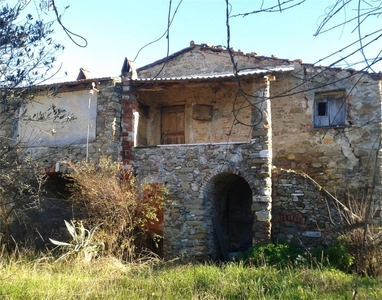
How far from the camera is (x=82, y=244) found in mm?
8227

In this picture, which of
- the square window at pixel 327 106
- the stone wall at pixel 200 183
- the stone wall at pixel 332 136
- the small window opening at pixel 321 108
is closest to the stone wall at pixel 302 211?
the stone wall at pixel 200 183

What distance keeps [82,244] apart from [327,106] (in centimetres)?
737

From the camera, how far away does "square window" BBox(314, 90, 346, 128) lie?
11.0 meters

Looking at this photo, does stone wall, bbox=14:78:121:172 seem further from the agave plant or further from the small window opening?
the small window opening

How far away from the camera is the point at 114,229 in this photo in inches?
348

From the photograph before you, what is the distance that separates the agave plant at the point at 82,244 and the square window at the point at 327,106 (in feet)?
21.6

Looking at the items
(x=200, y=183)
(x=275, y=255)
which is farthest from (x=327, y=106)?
(x=275, y=255)

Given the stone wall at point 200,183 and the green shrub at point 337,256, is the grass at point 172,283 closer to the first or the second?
the green shrub at point 337,256

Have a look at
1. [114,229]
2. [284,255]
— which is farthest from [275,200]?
[114,229]

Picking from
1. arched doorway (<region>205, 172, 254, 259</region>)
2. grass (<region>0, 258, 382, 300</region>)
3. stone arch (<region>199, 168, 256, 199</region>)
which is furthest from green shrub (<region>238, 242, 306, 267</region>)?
arched doorway (<region>205, 172, 254, 259</region>)

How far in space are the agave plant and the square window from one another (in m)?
6.58

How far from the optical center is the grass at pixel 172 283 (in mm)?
5816

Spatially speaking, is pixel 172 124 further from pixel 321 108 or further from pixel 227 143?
pixel 321 108

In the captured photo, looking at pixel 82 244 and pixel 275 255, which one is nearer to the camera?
pixel 275 255
